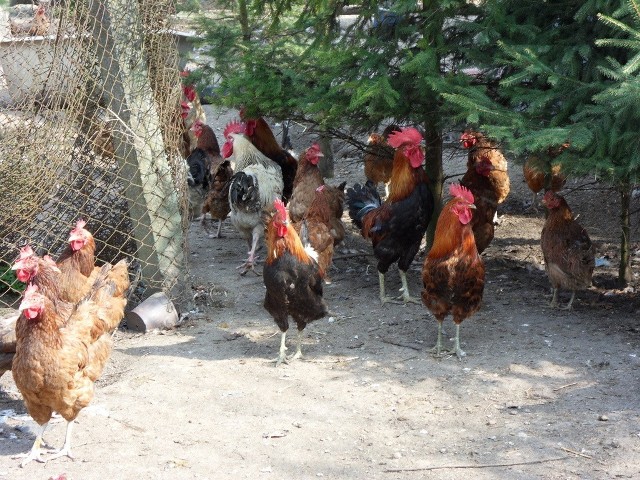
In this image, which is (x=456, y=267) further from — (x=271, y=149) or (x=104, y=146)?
(x=271, y=149)

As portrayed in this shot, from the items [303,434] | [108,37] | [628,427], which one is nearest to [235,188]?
[108,37]

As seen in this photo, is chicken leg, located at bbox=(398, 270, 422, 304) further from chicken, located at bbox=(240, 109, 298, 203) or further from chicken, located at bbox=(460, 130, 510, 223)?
chicken, located at bbox=(240, 109, 298, 203)

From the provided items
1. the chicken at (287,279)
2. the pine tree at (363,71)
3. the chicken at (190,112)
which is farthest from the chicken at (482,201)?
the chicken at (190,112)

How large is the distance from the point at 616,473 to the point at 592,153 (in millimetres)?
2259

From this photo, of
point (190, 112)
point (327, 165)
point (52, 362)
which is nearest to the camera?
point (52, 362)

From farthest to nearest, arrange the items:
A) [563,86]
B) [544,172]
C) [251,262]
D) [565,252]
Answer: [251,262]
[565,252]
[544,172]
[563,86]

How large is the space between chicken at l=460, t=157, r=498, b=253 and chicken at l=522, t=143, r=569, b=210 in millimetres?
407

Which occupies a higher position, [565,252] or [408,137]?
[408,137]

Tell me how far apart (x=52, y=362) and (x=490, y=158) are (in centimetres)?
558

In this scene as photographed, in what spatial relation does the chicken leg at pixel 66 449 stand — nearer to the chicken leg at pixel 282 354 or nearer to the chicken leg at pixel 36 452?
the chicken leg at pixel 36 452

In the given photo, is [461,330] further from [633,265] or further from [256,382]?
[633,265]

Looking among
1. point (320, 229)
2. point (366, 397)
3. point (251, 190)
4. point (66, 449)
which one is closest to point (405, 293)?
point (320, 229)

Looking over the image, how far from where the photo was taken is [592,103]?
568 centimetres

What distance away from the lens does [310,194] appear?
7945 millimetres
